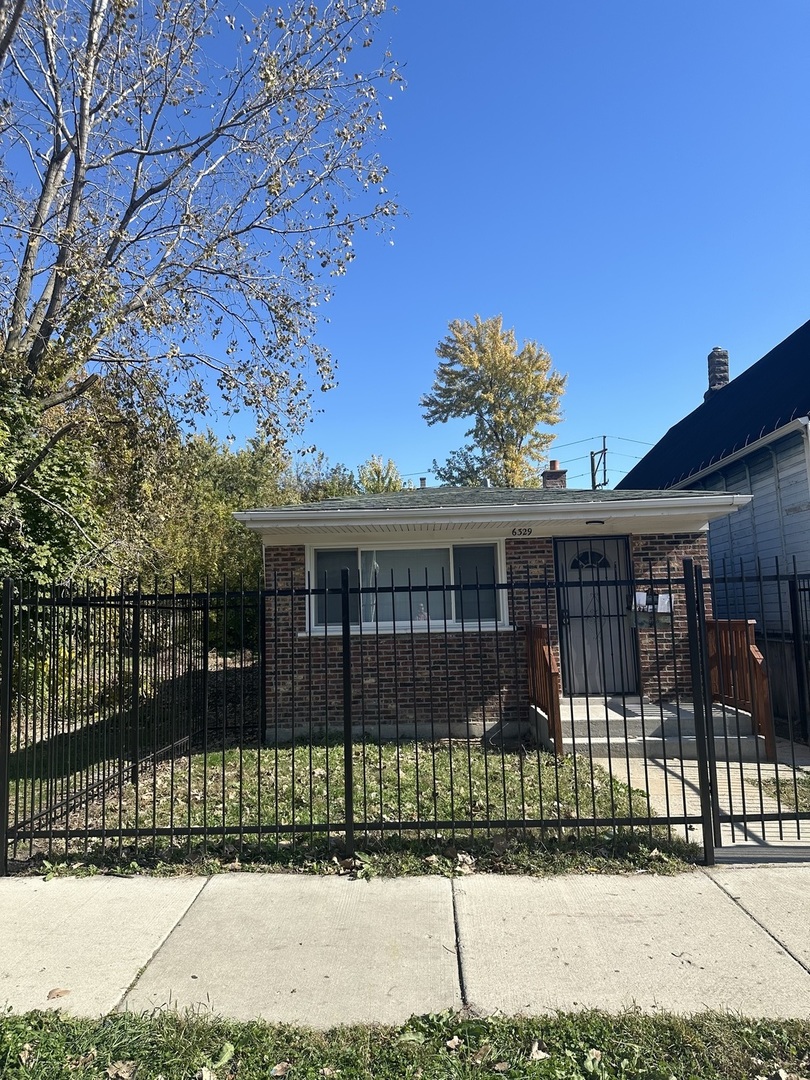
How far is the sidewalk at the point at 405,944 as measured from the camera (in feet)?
10.9

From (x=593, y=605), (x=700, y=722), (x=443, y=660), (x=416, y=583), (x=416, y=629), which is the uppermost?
(x=416, y=583)

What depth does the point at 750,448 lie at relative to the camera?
1105 centimetres

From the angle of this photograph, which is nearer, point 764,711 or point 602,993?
point 602,993

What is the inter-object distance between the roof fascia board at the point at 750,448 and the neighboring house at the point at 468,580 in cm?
157

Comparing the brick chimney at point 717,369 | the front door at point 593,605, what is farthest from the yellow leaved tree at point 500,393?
the front door at point 593,605

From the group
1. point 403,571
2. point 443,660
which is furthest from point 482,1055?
point 403,571

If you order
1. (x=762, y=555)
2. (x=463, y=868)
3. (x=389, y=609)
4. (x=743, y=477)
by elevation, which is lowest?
(x=463, y=868)

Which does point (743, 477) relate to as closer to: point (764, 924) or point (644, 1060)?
point (764, 924)

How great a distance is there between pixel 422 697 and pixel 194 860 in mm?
4560

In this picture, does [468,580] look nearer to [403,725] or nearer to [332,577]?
[332,577]

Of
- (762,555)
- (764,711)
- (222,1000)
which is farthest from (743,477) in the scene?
(222,1000)

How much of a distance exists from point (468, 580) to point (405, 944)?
6309 mm

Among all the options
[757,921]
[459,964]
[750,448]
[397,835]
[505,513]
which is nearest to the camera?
[459,964]

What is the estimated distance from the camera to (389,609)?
9.75m
